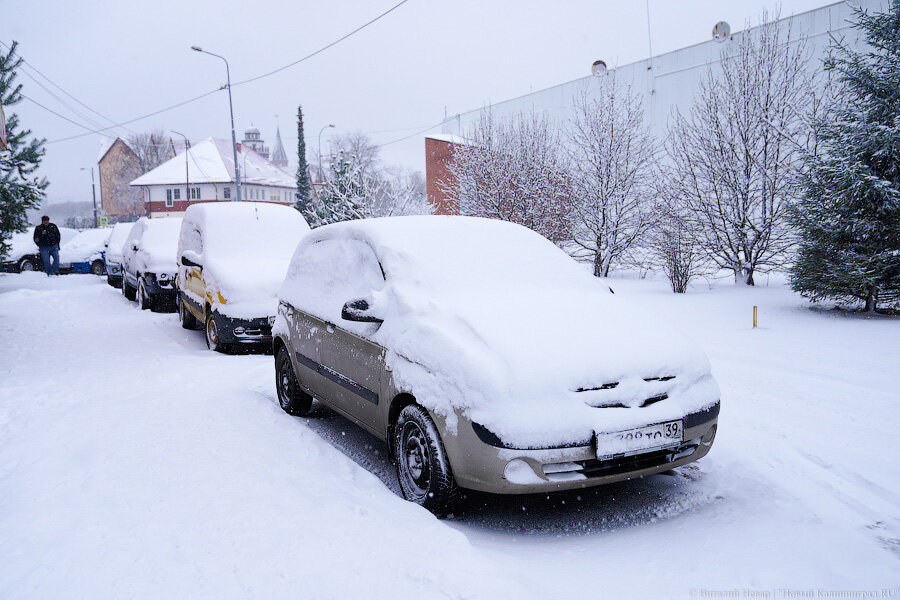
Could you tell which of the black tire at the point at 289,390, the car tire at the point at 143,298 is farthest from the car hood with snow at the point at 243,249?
the car tire at the point at 143,298

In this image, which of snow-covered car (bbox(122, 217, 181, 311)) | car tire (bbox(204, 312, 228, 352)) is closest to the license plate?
car tire (bbox(204, 312, 228, 352))

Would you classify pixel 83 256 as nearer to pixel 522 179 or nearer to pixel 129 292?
pixel 129 292

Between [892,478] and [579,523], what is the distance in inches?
77.4

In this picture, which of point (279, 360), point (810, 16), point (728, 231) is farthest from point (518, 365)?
point (810, 16)

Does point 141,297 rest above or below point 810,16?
below


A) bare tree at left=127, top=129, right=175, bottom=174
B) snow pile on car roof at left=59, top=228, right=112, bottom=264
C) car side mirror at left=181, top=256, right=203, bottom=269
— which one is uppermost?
bare tree at left=127, top=129, right=175, bottom=174

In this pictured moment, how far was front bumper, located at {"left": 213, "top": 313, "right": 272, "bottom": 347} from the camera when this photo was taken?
312 inches

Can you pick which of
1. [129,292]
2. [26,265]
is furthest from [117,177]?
[129,292]

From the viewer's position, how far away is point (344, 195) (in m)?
23.5

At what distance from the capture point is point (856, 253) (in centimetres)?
956

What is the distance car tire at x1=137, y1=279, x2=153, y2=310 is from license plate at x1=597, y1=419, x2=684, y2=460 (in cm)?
1161

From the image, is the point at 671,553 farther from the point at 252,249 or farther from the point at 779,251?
the point at 779,251

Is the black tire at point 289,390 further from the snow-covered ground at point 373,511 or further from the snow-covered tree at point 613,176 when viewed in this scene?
the snow-covered tree at point 613,176

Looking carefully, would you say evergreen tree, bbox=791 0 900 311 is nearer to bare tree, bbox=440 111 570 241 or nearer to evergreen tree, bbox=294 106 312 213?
bare tree, bbox=440 111 570 241
